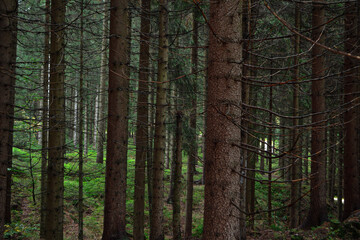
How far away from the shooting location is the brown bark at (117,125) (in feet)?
20.4

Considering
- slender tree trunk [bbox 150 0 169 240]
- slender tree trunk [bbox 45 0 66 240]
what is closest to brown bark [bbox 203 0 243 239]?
slender tree trunk [bbox 150 0 169 240]

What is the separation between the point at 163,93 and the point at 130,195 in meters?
10.7

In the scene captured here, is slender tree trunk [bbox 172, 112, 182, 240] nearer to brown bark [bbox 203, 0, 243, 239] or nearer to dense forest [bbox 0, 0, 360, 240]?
dense forest [bbox 0, 0, 360, 240]

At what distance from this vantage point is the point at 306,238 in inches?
307

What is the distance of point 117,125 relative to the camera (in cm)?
639

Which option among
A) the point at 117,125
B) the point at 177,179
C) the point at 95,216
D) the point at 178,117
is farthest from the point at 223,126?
the point at 95,216

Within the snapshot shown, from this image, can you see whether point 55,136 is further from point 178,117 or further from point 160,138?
point 178,117

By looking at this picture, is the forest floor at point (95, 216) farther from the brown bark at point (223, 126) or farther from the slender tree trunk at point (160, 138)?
Answer: the brown bark at point (223, 126)

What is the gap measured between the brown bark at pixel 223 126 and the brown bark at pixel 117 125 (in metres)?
3.26

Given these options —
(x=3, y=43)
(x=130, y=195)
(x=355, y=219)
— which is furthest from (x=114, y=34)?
(x=130, y=195)

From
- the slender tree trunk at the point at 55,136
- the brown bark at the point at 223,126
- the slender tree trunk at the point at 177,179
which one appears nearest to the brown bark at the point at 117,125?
the slender tree trunk at the point at 55,136

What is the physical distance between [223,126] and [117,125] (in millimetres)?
3559

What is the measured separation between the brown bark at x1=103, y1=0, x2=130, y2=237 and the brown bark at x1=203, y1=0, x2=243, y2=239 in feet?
10.7

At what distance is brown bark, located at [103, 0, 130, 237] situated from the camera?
6.22 metres
